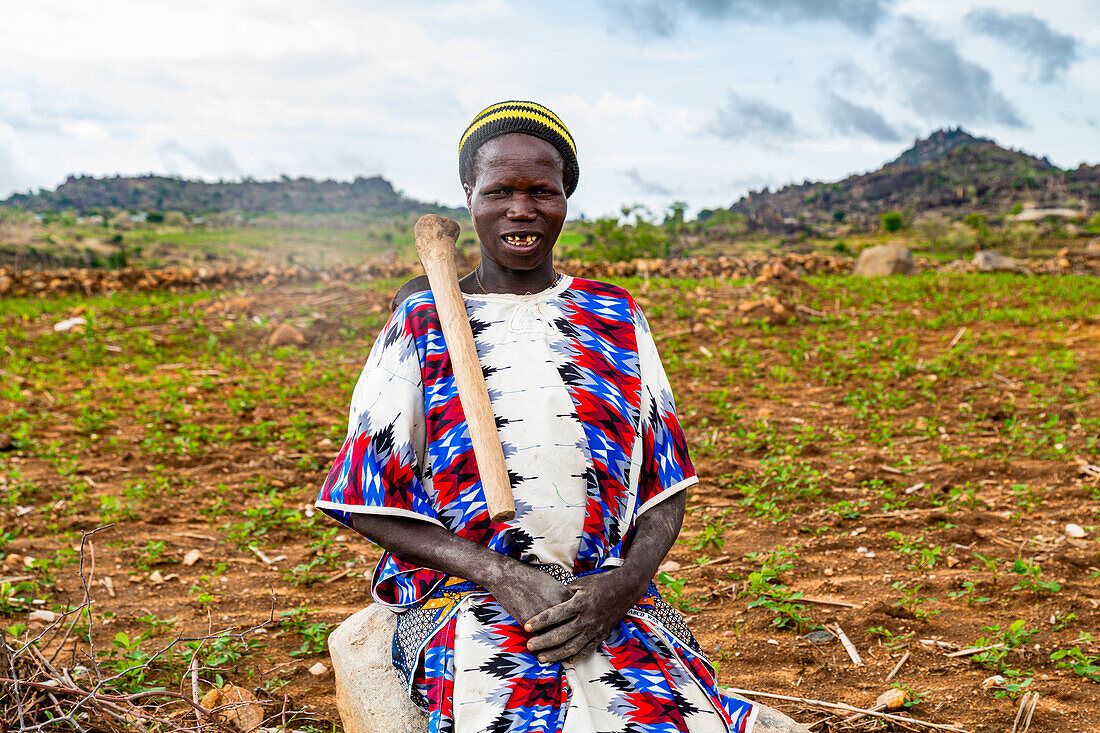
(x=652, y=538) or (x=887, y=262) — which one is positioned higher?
(x=887, y=262)

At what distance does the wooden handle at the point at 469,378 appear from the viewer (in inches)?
62.7

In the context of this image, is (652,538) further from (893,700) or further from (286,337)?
(286,337)

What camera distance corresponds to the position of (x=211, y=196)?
325 ft

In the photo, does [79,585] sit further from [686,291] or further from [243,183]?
[243,183]

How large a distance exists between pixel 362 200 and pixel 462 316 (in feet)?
294

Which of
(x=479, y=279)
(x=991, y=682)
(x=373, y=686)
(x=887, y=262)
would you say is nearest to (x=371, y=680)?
(x=373, y=686)

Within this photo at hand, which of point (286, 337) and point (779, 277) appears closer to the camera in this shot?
point (286, 337)

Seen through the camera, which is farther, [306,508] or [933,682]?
[306,508]

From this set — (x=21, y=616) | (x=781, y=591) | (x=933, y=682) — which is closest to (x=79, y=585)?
(x=21, y=616)

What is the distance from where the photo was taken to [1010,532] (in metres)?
3.94

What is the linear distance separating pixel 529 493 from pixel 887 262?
15921 mm

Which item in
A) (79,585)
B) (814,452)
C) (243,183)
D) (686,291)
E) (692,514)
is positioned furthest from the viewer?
(243,183)

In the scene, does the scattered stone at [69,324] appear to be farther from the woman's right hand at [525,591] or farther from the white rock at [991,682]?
the white rock at [991,682]

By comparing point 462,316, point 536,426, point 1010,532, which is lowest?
point 1010,532
